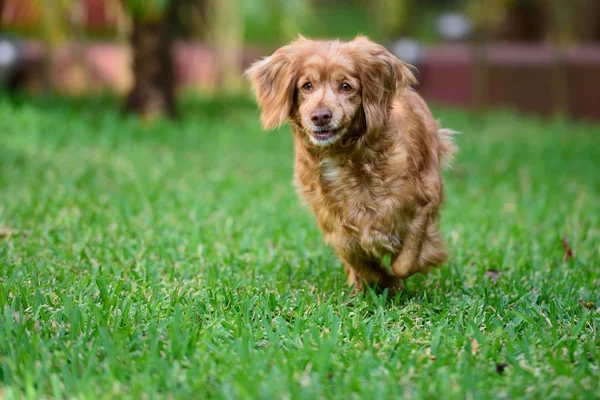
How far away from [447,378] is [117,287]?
1.84 metres

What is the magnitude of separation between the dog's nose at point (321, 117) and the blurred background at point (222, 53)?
6.50 meters

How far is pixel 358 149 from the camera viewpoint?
4.21 metres

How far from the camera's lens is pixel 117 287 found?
4.18 metres

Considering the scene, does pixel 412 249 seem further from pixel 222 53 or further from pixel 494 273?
pixel 222 53

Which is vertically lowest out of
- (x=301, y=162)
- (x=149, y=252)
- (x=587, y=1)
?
(x=149, y=252)

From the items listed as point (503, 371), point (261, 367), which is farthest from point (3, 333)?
point (503, 371)

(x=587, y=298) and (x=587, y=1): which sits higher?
(x=587, y=1)

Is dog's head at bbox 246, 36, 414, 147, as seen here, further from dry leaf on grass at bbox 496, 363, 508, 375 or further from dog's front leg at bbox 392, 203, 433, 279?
dry leaf on grass at bbox 496, 363, 508, 375

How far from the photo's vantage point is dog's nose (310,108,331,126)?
12.9ft

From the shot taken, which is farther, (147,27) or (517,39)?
(517,39)

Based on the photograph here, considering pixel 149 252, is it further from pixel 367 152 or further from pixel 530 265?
pixel 530 265

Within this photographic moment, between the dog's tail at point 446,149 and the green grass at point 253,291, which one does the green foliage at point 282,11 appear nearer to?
the green grass at point 253,291

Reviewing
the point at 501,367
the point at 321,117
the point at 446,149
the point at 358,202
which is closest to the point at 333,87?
the point at 321,117

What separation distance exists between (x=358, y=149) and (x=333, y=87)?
13.8 inches
